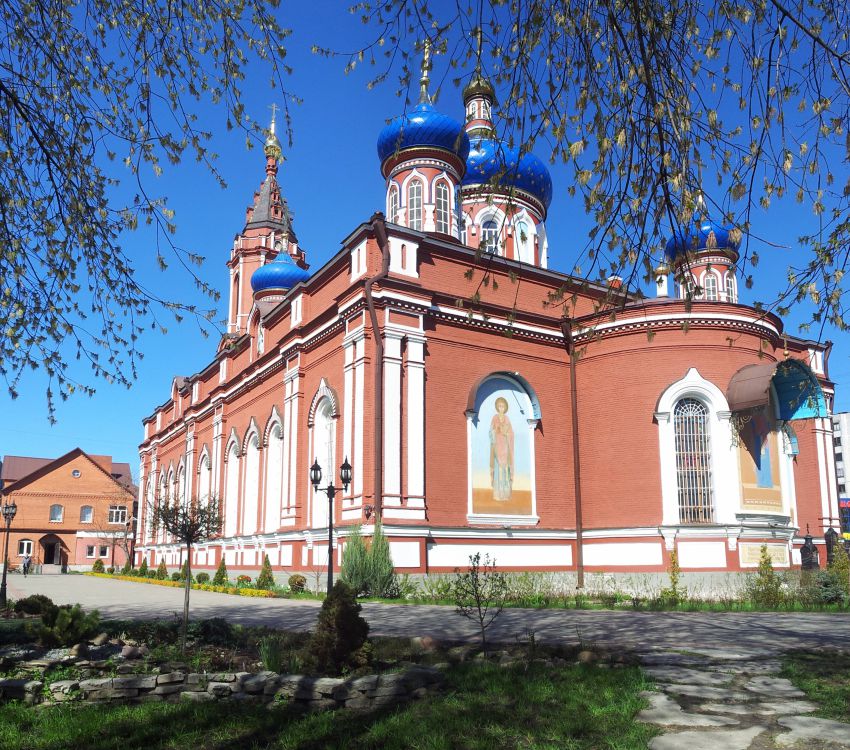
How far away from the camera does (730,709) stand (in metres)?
5.17

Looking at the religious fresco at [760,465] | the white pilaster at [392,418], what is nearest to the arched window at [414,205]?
→ the white pilaster at [392,418]

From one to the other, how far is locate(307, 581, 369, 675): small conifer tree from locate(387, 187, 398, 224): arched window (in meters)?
16.9

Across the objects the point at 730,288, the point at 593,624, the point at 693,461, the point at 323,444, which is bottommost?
the point at 593,624

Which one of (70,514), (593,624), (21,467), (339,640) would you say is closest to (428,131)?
(593,624)

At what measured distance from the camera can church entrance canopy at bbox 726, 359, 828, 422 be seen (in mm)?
17250

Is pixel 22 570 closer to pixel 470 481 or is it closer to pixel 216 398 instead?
pixel 216 398

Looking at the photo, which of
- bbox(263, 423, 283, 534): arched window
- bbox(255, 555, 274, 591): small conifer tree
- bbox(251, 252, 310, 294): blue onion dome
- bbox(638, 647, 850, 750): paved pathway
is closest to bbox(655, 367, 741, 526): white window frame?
bbox(255, 555, 274, 591): small conifer tree

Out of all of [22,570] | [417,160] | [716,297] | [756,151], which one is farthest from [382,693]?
[22,570]

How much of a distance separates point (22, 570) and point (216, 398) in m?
23.3

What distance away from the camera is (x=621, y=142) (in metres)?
5.24

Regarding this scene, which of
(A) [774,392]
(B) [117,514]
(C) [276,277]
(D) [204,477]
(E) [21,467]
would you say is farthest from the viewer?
(E) [21,467]

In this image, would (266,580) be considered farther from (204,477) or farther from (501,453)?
(204,477)

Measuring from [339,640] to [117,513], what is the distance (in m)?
53.8

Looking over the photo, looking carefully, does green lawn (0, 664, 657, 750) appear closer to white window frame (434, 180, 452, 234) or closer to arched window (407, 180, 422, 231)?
arched window (407, 180, 422, 231)
